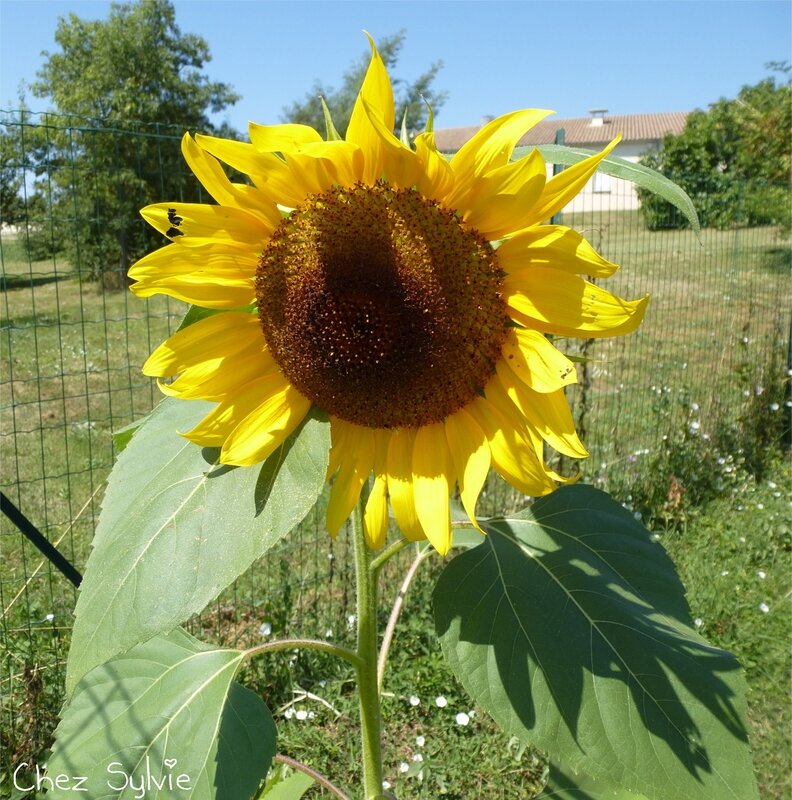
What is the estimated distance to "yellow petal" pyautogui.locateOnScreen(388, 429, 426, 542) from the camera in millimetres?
907

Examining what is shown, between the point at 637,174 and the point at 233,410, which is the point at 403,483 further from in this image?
the point at 637,174

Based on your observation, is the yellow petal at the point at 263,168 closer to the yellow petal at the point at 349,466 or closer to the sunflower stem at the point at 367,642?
the yellow petal at the point at 349,466

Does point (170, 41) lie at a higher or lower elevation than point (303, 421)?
higher

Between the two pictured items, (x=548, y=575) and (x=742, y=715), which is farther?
(x=548, y=575)

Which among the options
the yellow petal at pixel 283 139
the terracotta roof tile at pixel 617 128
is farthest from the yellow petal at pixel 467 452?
the terracotta roof tile at pixel 617 128

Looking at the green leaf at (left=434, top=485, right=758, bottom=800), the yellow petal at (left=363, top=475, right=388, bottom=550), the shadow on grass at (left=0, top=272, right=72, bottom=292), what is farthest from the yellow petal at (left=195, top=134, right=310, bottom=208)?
the shadow on grass at (left=0, top=272, right=72, bottom=292)

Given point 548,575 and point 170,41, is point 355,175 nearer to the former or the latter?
point 548,575

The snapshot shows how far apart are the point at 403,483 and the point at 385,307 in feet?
0.67

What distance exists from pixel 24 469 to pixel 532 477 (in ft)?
15.6

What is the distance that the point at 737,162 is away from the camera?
57.6ft

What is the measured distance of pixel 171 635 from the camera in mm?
1175

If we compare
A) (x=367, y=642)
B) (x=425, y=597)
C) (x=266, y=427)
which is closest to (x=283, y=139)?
(x=266, y=427)

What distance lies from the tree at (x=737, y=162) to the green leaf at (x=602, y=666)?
7.99 feet

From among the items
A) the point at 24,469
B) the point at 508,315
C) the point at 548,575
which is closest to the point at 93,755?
the point at 548,575
